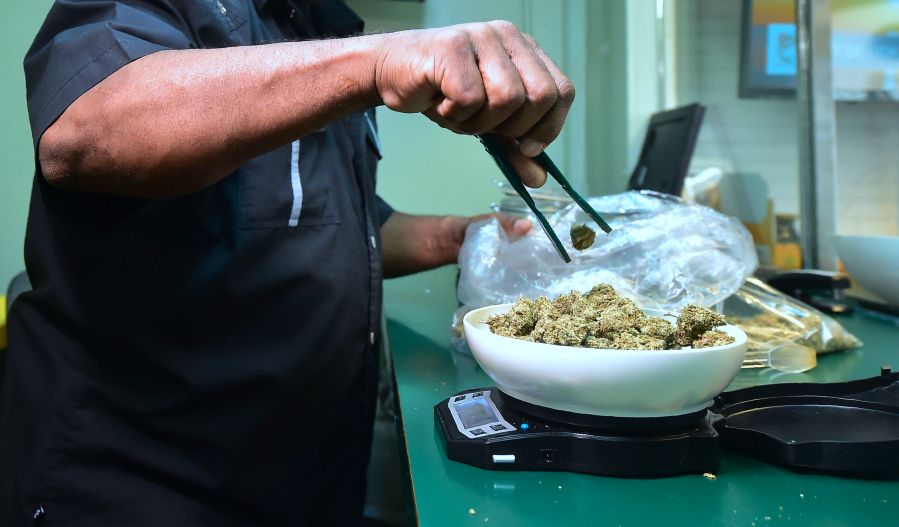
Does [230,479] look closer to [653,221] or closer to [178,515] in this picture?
[178,515]

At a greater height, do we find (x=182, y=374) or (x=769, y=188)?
(x=769, y=188)

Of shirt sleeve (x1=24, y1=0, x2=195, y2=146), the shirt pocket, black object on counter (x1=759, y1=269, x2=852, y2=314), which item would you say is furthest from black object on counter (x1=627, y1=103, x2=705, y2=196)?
shirt sleeve (x1=24, y1=0, x2=195, y2=146)

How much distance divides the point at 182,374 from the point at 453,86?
537 mm

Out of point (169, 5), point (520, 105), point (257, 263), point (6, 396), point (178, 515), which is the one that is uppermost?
point (169, 5)

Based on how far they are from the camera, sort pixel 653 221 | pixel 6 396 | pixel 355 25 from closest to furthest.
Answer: pixel 6 396 < pixel 653 221 < pixel 355 25

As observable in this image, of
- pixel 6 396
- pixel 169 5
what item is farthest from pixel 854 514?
pixel 6 396

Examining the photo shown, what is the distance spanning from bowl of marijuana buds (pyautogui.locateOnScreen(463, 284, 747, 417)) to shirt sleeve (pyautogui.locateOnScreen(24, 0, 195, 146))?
18.3 inches

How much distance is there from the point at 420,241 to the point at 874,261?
922mm

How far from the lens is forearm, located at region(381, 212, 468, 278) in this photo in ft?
4.84

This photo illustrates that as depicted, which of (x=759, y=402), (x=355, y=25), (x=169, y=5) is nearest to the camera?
(x=759, y=402)

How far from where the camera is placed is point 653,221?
3.64 feet

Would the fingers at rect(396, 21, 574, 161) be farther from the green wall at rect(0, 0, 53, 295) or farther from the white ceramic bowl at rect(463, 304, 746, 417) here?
the green wall at rect(0, 0, 53, 295)

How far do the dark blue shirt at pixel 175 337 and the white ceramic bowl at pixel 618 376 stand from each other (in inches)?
17.0

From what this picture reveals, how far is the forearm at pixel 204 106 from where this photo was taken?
0.62 m
